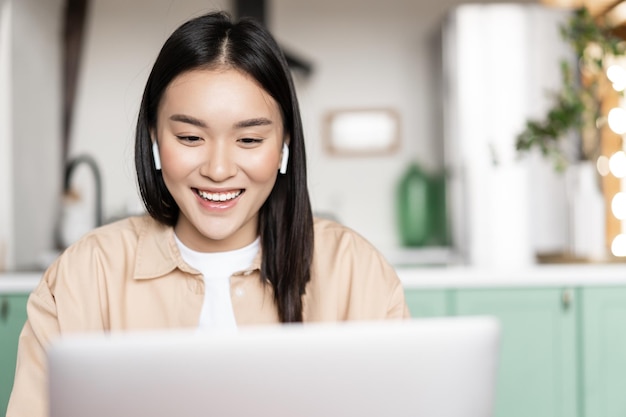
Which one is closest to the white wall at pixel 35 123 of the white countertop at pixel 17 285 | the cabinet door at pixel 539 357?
the white countertop at pixel 17 285

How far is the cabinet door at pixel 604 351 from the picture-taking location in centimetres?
254

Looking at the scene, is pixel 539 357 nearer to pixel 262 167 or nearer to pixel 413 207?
pixel 413 207

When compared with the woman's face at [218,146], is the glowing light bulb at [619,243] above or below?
below

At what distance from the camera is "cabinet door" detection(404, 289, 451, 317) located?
8.38ft

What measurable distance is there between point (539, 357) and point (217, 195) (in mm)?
1655

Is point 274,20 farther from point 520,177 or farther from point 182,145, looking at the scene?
point 182,145

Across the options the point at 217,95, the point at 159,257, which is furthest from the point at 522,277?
the point at 217,95

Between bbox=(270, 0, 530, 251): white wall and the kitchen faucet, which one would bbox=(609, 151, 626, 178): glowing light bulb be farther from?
the kitchen faucet

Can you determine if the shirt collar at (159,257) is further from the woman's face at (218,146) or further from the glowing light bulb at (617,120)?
the glowing light bulb at (617,120)

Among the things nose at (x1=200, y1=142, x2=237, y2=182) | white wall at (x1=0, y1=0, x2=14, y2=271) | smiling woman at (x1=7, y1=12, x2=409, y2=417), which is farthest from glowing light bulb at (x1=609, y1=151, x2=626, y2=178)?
nose at (x1=200, y1=142, x2=237, y2=182)

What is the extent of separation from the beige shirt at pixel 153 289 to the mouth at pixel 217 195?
156mm

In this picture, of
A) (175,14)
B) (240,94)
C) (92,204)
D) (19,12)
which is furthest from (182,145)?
(175,14)

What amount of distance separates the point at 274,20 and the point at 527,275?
2158 mm

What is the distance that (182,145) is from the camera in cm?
125
